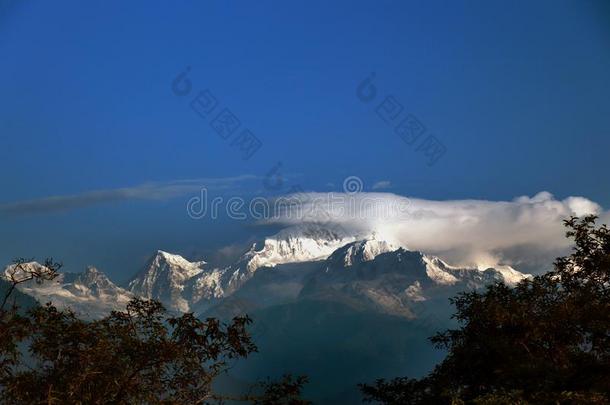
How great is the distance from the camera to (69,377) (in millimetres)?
26578

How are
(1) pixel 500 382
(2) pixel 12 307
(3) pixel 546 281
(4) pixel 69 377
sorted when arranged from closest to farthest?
(4) pixel 69 377 < (2) pixel 12 307 < (1) pixel 500 382 < (3) pixel 546 281

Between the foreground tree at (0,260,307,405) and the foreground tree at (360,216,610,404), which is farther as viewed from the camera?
the foreground tree at (360,216,610,404)

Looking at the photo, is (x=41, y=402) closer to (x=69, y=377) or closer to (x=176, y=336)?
(x=69, y=377)

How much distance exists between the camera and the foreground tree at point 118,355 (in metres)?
25.9

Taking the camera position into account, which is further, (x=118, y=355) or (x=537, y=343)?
(x=537, y=343)

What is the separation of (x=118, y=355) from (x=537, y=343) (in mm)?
26403

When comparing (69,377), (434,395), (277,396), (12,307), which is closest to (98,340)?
(69,377)

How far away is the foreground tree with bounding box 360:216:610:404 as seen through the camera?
3288 centimetres

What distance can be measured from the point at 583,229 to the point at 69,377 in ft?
106

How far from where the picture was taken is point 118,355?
2784 centimetres

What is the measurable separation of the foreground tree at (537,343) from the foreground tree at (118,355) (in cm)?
990

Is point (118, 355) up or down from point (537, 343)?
down

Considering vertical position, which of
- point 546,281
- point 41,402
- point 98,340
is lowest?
point 41,402

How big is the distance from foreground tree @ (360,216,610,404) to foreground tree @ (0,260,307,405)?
32.5 ft
